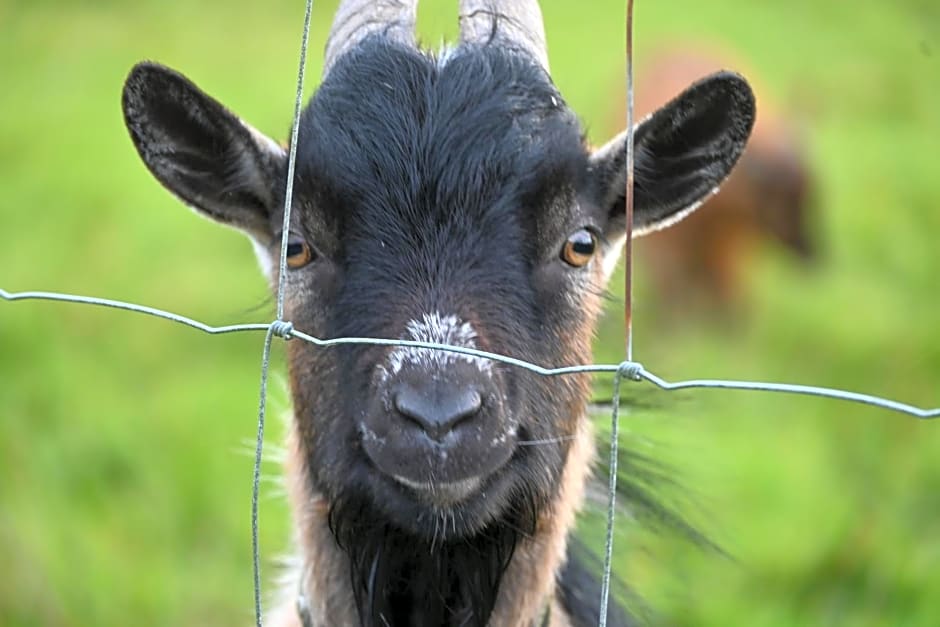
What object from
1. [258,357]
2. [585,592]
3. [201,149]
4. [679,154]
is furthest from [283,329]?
[258,357]

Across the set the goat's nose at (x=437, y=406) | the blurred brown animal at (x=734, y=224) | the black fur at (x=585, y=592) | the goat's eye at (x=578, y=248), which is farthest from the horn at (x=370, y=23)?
the blurred brown animal at (x=734, y=224)

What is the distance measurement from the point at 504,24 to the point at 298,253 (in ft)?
2.65

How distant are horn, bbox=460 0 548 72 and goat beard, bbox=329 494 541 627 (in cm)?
115

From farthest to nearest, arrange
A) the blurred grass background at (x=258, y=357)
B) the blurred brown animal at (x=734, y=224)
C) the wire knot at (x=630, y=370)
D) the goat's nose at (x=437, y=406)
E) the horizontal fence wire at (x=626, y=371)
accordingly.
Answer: the blurred brown animal at (x=734, y=224) < the blurred grass background at (x=258, y=357) < the goat's nose at (x=437, y=406) < the wire knot at (x=630, y=370) < the horizontal fence wire at (x=626, y=371)

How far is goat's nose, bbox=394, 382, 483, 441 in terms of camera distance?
8.02ft

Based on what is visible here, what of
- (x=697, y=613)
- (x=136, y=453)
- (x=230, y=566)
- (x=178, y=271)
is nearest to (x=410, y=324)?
(x=697, y=613)

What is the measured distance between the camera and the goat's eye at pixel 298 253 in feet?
9.68

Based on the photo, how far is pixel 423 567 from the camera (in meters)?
2.93

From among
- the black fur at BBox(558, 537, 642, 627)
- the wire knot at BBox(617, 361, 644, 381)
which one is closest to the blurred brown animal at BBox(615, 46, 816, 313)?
the black fur at BBox(558, 537, 642, 627)

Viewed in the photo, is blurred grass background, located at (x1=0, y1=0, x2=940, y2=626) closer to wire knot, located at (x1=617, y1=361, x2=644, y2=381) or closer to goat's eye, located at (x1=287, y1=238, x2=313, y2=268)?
goat's eye, located at (x1=287, y1=238, x2=313, y2=268)

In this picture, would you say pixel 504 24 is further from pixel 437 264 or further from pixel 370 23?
pixel 437 264

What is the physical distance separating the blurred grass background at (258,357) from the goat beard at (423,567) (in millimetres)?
696

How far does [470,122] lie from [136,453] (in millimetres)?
4122

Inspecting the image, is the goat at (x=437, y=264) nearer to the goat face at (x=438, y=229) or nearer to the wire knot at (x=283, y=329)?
the goat face at (x=438, y=229)
